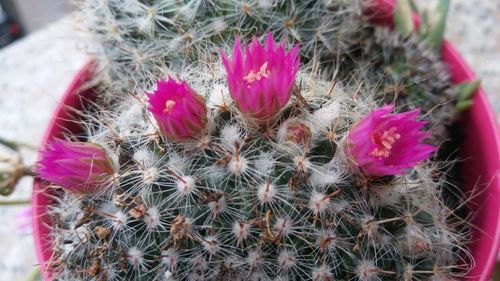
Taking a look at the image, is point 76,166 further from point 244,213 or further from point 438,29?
point 438,29

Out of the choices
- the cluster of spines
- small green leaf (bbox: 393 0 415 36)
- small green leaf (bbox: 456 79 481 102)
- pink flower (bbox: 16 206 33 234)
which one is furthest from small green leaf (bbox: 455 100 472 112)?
pink flower (bbox: 16 206 33 234)

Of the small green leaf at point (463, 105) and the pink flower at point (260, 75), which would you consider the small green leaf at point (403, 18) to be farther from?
the pink flower at point (260, 75)

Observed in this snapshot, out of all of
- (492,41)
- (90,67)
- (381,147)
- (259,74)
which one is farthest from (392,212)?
(492,41)

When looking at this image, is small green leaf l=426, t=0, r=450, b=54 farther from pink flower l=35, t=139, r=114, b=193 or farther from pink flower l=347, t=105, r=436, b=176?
pink flower l=35, t=139, r=114, b=193

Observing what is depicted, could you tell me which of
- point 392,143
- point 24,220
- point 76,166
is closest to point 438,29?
point 392,143

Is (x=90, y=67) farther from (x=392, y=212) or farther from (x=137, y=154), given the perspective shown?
(x=392, y=212)

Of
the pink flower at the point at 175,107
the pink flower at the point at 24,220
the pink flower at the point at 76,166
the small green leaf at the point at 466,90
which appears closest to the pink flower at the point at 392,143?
the pink flower at the point at 175,107
